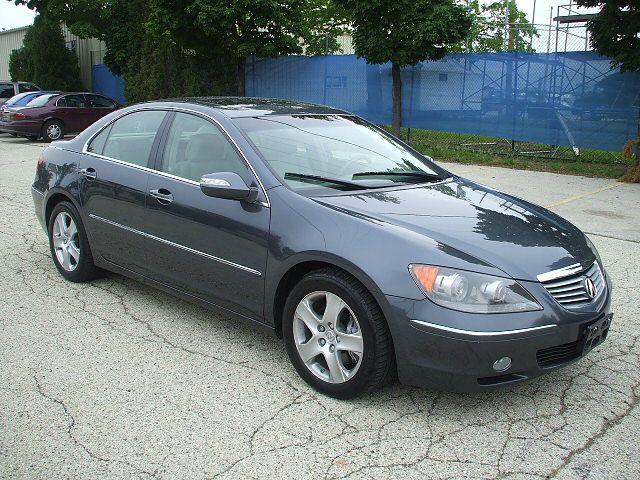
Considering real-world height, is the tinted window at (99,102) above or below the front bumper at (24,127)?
above

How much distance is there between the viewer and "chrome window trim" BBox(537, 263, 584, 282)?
130 inches

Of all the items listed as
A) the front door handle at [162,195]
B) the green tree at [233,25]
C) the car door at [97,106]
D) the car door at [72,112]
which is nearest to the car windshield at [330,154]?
the front door handle at [162,195]

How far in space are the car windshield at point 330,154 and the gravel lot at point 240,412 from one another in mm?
1146

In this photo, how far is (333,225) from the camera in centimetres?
354

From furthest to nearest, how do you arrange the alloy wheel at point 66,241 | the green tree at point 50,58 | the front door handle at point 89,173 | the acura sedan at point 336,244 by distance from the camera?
the green tree at point 50,58, the alloy wheel at point 66,241, the front door handle at point 89,173, the acura sedan at point 336,244

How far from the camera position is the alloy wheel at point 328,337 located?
11.3 feet

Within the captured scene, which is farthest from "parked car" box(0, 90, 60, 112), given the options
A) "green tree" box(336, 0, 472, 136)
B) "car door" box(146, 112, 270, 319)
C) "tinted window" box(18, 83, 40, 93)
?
"car door" box(146, 112, 270, 319)

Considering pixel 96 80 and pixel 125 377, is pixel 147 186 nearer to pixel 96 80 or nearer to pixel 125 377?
pixel 125 377

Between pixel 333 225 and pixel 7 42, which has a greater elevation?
pixel 7 42

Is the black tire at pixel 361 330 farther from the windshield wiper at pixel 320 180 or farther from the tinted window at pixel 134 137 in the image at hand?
the tinted window at pixel 134 137

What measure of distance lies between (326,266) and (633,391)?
1.88 m

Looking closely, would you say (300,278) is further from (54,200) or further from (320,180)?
(54,200)

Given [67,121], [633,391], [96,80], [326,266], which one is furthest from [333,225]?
[96,80]

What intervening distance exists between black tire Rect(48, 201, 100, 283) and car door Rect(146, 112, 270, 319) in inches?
39.5
